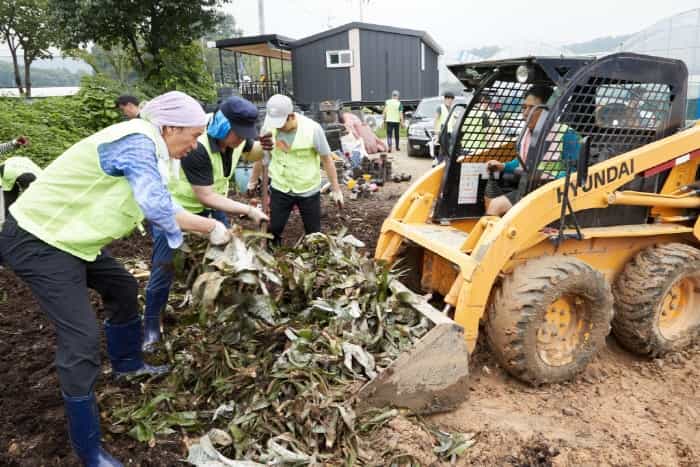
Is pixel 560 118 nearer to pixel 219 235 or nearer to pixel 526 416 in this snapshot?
pixel 526 416

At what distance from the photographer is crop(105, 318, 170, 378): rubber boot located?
3291 millimetres

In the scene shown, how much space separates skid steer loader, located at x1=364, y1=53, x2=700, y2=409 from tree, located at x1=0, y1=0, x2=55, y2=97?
2236 centimetres

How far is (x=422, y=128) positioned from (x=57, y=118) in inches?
340

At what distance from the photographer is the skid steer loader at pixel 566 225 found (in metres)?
3.37

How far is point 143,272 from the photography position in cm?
531

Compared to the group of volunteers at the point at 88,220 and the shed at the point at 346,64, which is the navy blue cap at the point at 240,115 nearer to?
the group of volunteers at the point at 88,220

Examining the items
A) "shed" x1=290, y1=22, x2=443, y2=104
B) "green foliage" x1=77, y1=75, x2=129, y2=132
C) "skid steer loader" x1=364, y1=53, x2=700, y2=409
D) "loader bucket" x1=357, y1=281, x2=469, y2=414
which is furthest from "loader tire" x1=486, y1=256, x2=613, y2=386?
"shed" x1=290, y1=22, x2=443, y2=104

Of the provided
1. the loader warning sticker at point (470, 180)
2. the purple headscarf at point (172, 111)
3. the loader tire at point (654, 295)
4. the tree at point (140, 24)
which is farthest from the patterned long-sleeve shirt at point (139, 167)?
the tree at point (140, 24)

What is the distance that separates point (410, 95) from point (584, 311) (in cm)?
2144

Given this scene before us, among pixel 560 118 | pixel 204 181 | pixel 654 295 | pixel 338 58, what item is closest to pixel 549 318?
pixel 654 295

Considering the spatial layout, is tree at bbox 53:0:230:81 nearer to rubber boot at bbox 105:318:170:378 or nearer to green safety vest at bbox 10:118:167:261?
rubber boot at bbox 105:318:170:378

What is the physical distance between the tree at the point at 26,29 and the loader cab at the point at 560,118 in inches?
877

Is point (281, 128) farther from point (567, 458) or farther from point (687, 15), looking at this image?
point (687, 15)

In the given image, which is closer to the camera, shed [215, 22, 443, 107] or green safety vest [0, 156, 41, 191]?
green safety vest [0, 156, 41, 191]
